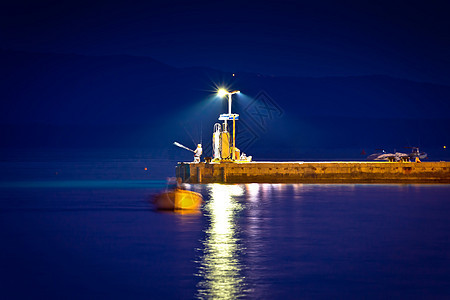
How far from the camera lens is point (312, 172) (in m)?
68.9

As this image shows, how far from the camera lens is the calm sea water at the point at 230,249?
2373 cm

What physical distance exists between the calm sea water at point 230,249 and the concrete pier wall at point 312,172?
9.82 meters

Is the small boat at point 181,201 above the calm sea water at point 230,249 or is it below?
above

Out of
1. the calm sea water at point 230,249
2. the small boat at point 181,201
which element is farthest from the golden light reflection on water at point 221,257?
the small boat at point 181,201

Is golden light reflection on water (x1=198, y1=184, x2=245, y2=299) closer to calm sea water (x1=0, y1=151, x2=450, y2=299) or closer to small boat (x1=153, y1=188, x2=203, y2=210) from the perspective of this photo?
calm sea water (x1=0, y1=151, x2=450, y2=299)

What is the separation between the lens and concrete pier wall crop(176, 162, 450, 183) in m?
67.6

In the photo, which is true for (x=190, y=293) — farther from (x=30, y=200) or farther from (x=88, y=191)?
(x=88, y=191)

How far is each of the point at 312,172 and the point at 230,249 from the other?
38.9 m

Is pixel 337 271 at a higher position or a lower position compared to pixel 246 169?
lower

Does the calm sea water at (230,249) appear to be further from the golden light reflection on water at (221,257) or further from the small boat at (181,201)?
the small boat at (181,201)

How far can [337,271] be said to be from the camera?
26422 mm

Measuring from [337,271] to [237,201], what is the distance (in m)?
27.7

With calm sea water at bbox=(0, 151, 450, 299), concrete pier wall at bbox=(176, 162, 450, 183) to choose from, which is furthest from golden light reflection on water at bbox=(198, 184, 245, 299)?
concrete pier wall at bbox=(176, 162, 450, 183)

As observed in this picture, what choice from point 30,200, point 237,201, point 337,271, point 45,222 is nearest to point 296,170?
point 237,201
